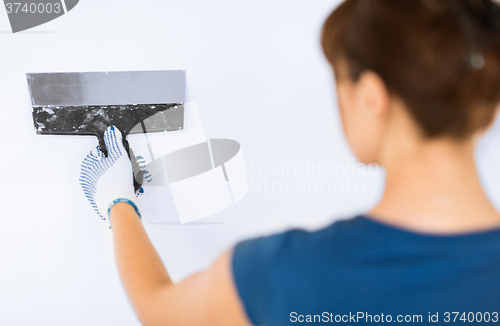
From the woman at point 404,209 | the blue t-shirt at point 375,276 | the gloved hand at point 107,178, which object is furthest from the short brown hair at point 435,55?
the gloved hand at point 107,178

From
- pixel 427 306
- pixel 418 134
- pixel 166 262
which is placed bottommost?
pixel 166 262

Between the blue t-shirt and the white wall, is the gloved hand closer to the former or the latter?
the white wall

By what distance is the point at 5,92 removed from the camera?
2.36ft

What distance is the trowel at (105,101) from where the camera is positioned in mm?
713

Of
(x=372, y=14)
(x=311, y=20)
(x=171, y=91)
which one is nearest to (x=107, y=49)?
(x=171, y=91)

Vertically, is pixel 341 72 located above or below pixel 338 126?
above

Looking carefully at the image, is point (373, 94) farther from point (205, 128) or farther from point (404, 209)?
point (205, 128)

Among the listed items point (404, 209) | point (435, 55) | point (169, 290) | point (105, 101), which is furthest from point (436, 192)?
point (105, 101)

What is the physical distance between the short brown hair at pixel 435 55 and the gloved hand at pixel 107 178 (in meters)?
0.54

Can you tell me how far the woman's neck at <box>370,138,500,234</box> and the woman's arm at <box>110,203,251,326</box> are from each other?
0.18 meters

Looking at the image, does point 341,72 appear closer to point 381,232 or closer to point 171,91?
point 381,232

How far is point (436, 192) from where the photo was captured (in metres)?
0.38

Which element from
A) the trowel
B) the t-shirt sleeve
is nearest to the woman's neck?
the t-shirt sleeve

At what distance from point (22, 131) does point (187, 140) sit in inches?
12.7
